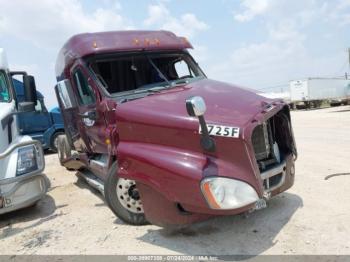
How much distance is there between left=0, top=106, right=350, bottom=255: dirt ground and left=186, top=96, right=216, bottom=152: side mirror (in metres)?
1.17

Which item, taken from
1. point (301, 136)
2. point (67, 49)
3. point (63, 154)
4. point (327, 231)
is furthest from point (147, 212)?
point (301, 136)

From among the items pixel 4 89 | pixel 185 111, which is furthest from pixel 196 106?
pixel 4 89

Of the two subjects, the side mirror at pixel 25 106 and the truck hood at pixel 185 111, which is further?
the side mirror at pixel 25 106

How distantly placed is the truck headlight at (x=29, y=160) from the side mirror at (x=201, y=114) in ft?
9.68

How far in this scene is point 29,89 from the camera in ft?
23.1

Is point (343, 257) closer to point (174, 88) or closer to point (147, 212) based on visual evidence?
point (147, 212)

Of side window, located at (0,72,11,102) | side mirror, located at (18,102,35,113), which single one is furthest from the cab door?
side window, located at (0,72,11,102)

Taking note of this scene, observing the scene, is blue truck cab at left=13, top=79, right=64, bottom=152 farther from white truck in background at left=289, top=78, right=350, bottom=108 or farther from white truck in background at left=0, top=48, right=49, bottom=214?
white truck in background at left=289, top=78, right=350, bottom=108

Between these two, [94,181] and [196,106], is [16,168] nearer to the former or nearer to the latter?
[94,181]

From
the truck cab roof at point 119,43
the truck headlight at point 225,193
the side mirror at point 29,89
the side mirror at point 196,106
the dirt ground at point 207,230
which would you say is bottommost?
the dirt ground at point 207,230

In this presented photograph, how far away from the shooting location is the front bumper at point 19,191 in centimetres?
554

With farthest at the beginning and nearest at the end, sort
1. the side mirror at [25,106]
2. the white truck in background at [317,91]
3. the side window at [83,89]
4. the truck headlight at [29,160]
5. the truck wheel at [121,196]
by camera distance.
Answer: the white truck in background at [317,91]
the side mirror at [25,106]
the side window at [83,89]
the truck headlight at [29,160]
the truck wheel at [121,196]

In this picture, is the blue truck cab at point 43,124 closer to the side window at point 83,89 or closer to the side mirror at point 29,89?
the side mirror at point 29,89

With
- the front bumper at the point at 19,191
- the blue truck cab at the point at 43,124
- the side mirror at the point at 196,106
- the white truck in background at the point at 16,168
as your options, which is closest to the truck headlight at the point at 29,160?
the white truck in background at the point at 16,168
